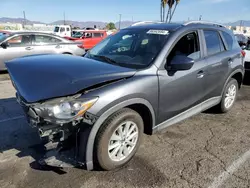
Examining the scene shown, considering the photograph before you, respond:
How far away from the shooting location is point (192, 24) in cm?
384

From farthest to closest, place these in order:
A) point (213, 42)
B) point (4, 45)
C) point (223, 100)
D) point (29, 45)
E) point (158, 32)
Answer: point (29, 45) < point (4, 45) < point (223, 100) < point (213, 42) < point (158, 32)

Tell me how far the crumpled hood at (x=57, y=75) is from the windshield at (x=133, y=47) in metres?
0.32

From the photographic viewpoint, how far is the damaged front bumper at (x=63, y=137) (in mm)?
2459

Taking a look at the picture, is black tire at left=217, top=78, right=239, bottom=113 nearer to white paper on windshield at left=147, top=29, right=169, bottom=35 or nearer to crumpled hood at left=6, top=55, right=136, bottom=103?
white paper on windshield at left=147, top=29, right=169, bottom=35

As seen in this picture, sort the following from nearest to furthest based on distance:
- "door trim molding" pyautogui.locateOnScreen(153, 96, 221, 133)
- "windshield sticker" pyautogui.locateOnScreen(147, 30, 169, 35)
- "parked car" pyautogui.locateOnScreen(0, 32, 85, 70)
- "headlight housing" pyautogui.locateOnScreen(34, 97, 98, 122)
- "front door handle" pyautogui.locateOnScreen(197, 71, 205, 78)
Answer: "headlight housing" pyautogui.locateOnScreen(34, 97, 98, 122)
"door trim molding" pyautogui.locateOnScreen(153, 96, 221, 133)
"windshield sticker" pyautogui.locateOnScreen(147, 30, 169, 35)
"front door handle" pyautogui.locateOnScreen(197, 71, 205, 78)
"parked car" pyautogui.locateOnScreen(0, 32, 85, 70)

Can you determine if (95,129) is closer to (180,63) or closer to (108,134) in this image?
(108,134)

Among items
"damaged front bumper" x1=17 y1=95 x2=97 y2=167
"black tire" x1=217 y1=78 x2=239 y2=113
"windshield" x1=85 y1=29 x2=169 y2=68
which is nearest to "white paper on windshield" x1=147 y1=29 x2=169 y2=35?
"windshield" x1=85 y1=29 x2=169 y2=68

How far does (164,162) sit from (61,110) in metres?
1.56

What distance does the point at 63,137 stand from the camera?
8.23ft

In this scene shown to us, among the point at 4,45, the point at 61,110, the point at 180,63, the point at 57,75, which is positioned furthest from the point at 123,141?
the point at 4,45

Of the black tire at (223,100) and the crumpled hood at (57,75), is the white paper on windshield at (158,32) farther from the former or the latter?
the black tire at (223,100)

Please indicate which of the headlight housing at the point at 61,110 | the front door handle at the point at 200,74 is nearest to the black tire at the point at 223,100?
the front door handle at the point at 200,74

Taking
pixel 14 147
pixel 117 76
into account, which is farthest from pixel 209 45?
pixel 14 147

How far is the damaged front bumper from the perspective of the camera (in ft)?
8.07
